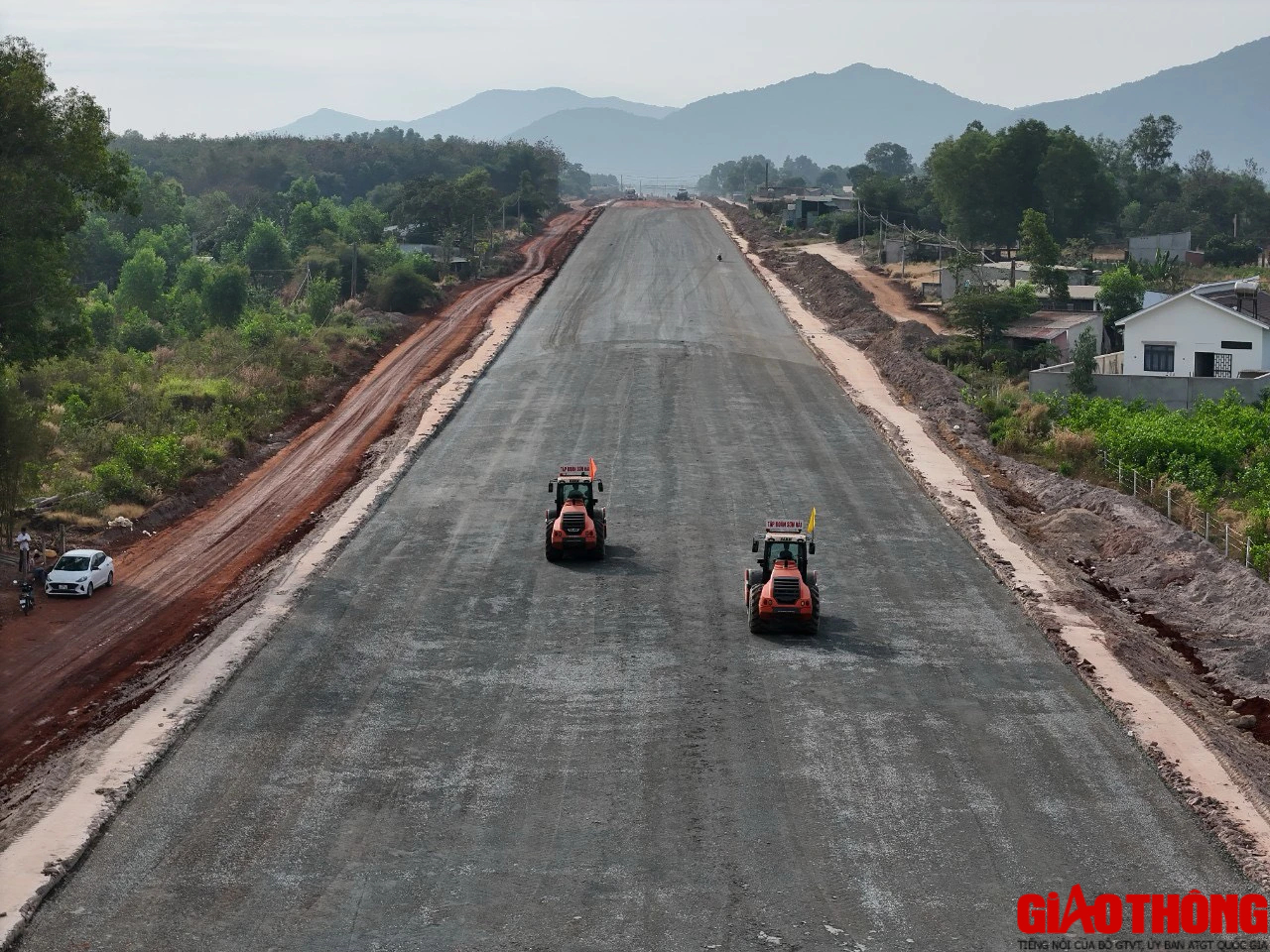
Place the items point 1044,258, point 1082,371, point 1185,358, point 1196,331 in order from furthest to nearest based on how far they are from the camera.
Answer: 1. point 1044,258
2. point 1185,358
3. point 1196,331
4. point 1082,371

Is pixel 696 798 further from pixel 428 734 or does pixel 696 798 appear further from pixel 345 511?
pixel 345 511

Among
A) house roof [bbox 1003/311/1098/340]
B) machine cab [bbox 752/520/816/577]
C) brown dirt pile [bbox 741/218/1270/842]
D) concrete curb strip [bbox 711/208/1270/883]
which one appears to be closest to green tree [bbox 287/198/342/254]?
house roof [bbox 1003/311/1098/340]

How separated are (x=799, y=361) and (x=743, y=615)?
3720cm

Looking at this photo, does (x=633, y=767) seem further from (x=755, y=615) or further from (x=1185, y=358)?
(x=1185, y=358)

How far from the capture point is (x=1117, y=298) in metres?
78.2

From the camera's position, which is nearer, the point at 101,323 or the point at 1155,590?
the point at 1155,590

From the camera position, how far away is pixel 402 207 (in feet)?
438

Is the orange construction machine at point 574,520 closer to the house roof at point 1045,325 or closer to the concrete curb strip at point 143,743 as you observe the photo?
the concrete curb strip at point 143,743

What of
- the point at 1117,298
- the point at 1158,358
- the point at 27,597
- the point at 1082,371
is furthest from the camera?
the point at 1117,298

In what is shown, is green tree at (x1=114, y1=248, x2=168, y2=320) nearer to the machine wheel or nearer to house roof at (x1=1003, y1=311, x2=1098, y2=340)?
house roof at (x1=1003, y1=311, x2=1098, y2=340)

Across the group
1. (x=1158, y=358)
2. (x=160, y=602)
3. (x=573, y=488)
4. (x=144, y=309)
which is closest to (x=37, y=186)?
(x=160, y=602)

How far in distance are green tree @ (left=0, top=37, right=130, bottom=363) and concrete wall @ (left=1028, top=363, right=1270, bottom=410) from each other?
41.6m

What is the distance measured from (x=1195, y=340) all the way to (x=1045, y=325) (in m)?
10.5

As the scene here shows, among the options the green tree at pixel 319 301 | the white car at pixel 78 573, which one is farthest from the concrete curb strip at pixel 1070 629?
the green tree at pixel 319 301
